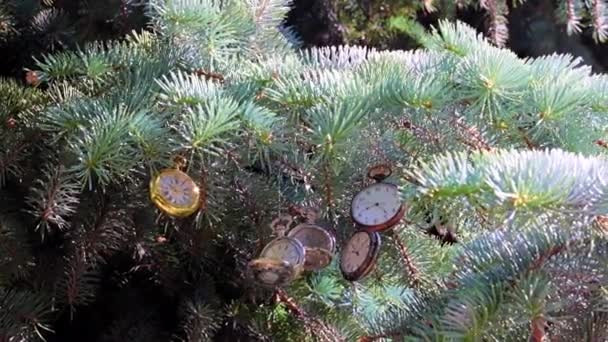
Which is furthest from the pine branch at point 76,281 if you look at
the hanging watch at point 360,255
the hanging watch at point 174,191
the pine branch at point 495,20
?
the pine branch at point 495,20

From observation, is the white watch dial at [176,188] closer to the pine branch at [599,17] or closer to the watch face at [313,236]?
the watch face at [313,236]

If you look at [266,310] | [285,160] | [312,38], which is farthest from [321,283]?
[312,38]

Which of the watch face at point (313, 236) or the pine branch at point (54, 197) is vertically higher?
the pine branch at point (54, 197)

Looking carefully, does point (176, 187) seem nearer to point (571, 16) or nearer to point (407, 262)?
point (407, 262)

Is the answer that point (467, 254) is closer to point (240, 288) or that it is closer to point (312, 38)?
point (240, 288)

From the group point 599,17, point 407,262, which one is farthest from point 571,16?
point 407,262

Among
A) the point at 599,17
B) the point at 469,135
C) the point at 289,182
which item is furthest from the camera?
the point at 599,17
